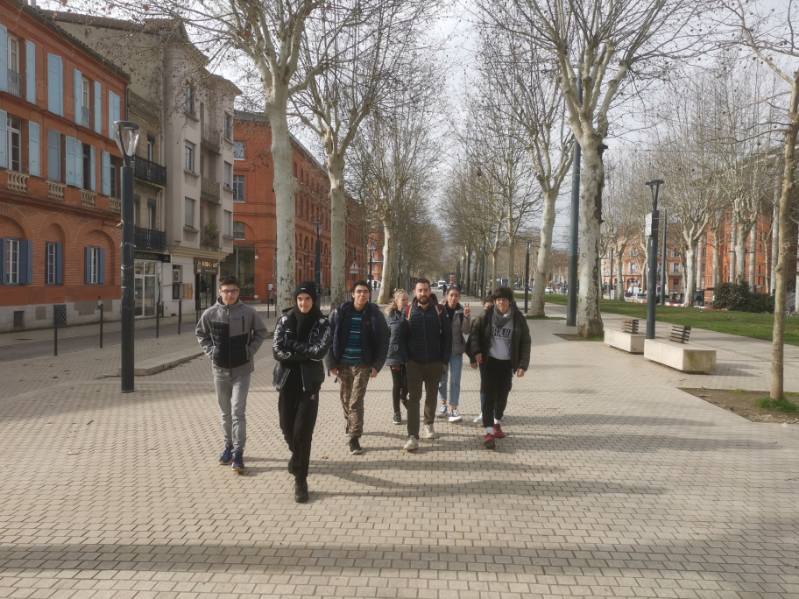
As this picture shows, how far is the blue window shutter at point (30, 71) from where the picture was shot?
21672 mm

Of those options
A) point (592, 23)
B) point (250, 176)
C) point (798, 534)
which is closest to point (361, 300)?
point (798, 534)

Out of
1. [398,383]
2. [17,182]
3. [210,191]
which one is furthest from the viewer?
[210,191]

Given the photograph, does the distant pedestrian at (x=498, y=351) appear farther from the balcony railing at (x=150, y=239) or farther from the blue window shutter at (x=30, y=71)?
the balcony railing at (x=150, y=239)

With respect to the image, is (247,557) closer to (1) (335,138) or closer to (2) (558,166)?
(1) (335,138)

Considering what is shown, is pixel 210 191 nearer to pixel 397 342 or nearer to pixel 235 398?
pixel 397 342

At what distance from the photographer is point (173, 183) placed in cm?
3259

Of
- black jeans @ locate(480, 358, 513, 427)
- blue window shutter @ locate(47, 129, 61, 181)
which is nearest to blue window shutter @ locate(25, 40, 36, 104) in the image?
blue window shutter @ locate(47, 129, 61, 181)

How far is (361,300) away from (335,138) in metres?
19.9

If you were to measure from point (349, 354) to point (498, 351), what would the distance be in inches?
61.4

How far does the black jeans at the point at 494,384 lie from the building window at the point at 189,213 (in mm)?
30304

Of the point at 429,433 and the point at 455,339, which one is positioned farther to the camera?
the point at 455,339

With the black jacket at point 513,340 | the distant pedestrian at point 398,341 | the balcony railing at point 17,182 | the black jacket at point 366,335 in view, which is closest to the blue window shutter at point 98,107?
the balcony railing at point 17,182

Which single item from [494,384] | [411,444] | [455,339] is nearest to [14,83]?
[455,339]

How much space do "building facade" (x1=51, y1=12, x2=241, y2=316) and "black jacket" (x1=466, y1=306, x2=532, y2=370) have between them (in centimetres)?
2228
